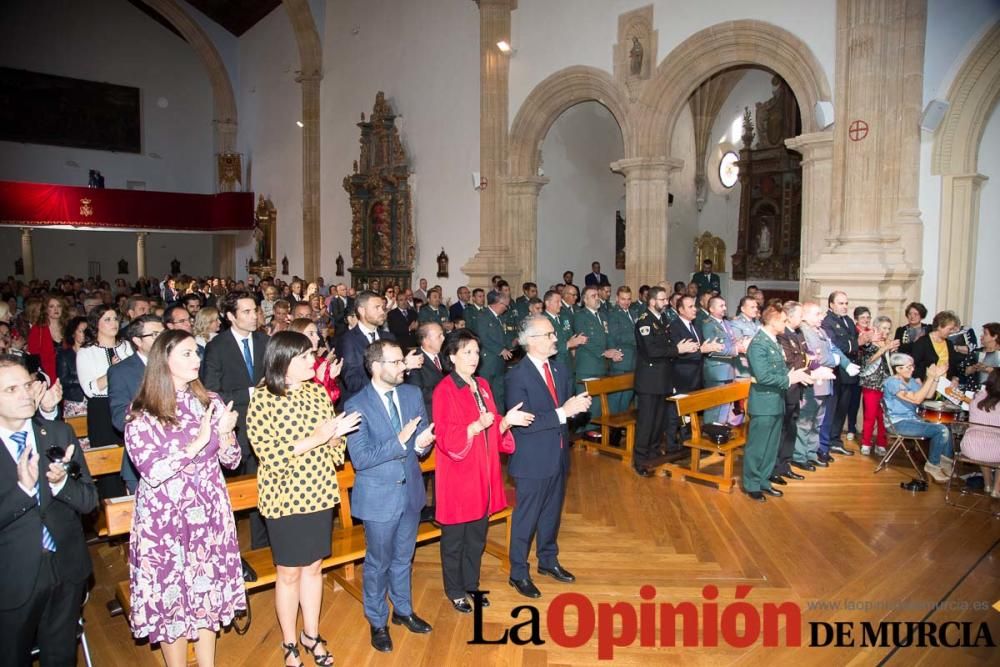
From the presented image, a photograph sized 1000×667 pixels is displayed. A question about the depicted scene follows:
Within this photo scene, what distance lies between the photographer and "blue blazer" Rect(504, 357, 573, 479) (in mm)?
3949

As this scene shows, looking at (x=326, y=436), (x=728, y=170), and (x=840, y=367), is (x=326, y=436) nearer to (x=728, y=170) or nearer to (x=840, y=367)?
(x=840, y=367)

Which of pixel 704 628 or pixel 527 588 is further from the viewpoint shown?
pixel 527 588

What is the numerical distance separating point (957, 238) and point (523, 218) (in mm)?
6907

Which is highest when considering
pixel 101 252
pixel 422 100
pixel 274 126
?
pixel 274 126

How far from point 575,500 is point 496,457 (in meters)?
2.14

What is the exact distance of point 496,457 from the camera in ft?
12.6

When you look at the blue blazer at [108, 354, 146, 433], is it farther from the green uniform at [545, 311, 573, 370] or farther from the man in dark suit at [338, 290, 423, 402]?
the green uniform at [545, 311, 573, 370]

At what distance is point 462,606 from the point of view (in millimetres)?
3896

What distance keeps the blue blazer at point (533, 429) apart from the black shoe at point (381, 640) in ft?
3.49

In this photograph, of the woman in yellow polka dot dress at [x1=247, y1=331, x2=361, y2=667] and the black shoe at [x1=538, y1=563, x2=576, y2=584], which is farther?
the black shoe at [x1=538, y1=563, x2=576, y2=584]

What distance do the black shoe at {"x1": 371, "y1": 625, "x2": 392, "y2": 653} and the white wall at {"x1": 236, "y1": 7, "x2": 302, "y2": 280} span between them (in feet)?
51.2

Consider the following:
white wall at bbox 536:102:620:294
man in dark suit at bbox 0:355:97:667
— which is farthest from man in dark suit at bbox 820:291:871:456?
white wall at bbox 536:102:620:294

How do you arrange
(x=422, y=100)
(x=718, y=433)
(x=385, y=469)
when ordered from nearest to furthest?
(x=385, y=469) < (x=718, y=433) < (x=422, y=100)

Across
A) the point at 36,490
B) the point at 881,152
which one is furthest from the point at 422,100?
the point at 36,490
